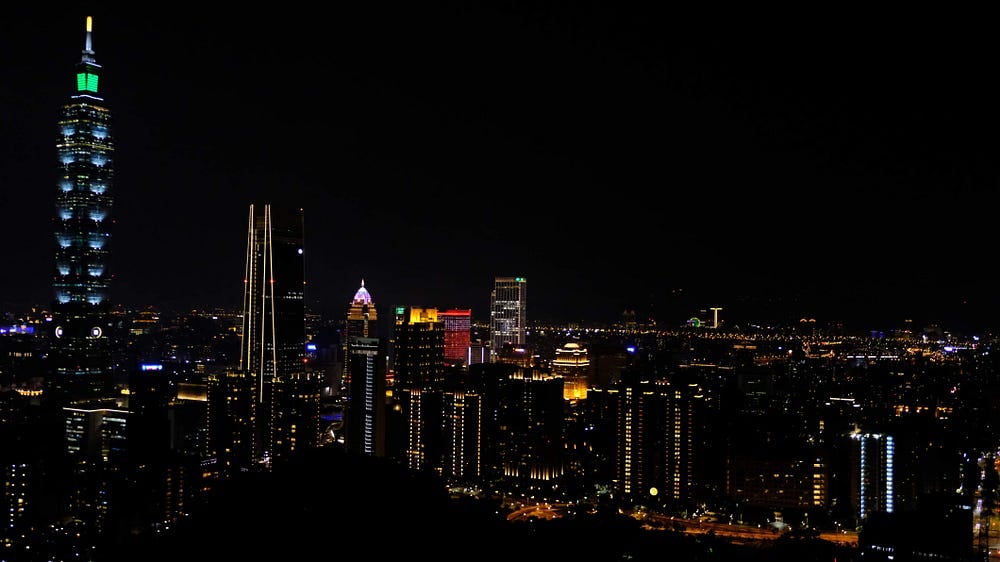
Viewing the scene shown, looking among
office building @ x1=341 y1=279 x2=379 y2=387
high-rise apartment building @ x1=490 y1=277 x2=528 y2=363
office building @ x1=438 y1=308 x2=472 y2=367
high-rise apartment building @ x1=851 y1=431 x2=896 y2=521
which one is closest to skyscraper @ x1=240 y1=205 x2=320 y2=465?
office building @ x1=341 y1=279 x2=379 y2=387

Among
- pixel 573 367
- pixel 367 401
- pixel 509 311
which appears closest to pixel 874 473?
pixel 367 401

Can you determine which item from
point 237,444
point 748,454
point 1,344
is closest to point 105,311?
point 1,344

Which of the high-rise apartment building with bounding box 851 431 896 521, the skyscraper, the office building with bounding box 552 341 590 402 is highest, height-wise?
the skyscraper

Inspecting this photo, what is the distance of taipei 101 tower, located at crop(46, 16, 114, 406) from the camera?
61.4 ft

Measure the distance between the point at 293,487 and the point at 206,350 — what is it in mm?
18515

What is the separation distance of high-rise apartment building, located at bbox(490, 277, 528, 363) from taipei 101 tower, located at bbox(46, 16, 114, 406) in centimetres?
1330

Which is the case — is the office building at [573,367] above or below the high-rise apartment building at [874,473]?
above

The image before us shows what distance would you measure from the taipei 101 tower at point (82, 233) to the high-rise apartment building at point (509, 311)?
43.6 feet

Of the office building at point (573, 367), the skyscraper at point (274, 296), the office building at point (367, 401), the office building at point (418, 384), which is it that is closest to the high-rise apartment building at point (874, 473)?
the office building at point (418, 384)

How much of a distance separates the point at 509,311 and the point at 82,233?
14262 millimetres

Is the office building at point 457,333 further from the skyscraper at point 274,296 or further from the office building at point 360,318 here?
the skyscraper at point 274,296

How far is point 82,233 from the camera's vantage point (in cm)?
1895

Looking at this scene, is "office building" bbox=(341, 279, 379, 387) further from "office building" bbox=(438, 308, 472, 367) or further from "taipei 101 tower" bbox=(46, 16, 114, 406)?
"taipei 101 tower" bbox=(46, 16, 114, 406)

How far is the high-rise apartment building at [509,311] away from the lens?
3009cm
